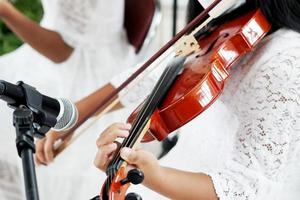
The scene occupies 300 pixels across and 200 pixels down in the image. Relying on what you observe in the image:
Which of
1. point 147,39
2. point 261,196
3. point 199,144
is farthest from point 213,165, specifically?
point 147,39

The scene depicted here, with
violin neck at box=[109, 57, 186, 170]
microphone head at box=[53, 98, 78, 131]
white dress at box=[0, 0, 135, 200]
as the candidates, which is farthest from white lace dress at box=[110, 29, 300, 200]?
white dress at box=[0, 0, 135, 200]

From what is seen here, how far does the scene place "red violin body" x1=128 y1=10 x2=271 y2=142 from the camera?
761 mm

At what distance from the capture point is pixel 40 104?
1.87ft

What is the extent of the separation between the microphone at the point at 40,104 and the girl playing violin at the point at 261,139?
117 mm

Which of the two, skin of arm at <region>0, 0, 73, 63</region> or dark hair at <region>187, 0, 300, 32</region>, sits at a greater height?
skin of arm at <region>0, 0, 73, 63</region>

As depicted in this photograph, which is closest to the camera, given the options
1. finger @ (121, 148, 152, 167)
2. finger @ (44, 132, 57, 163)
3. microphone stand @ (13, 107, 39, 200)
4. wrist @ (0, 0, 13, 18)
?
microphone stand @ (13, 107, 39, 200)

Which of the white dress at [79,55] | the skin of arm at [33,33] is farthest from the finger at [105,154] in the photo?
the skin of arm at [33,33]

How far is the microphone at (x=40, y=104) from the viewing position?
54 cm

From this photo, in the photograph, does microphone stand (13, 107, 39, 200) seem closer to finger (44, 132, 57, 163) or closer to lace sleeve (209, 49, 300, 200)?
lace sleeve (209, 49, 300, 200)

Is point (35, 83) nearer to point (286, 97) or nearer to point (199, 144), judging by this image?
point (199, 144)

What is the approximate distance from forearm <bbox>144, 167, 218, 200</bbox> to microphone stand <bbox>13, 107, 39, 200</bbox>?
10.2 inches

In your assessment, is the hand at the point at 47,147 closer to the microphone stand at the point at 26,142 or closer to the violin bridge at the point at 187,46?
the violin bridge at the point at 187,46

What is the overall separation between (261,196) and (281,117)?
137mm

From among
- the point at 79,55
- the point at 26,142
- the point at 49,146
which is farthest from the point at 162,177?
the point at 79,55
